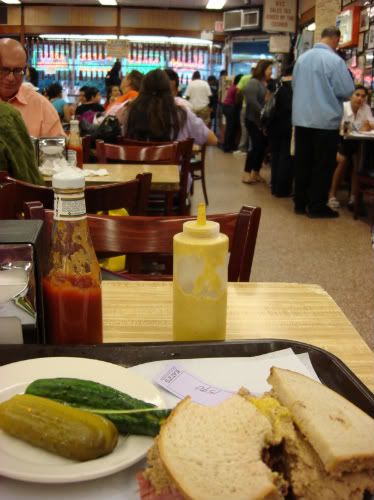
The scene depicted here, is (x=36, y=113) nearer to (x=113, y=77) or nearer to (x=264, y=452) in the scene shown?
(x=264, y=452)

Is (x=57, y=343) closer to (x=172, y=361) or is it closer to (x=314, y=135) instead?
(x=172, y=361)

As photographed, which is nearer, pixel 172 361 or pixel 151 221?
pixel 172 361

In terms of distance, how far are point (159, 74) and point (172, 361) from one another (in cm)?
415

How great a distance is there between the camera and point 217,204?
7.04 meters

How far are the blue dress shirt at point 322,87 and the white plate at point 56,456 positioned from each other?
5453mm

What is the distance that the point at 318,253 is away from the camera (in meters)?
4.87

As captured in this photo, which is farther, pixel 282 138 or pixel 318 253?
pixel 282 138

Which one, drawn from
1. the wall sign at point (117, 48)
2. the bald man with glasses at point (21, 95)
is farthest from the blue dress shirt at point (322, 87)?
the wall sign at point (117, 48)

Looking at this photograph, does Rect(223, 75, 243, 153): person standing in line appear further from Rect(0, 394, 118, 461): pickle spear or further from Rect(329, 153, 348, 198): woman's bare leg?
Rect(0, 394, 118, 461): pickle spear


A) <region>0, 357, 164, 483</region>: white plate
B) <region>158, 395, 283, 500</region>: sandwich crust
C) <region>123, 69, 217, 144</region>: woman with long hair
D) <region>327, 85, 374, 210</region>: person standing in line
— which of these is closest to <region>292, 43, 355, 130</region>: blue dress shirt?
<region>327, 85, 374, 210</region>: person standing in line

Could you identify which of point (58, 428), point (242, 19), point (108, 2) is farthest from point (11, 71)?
point (108, 2)

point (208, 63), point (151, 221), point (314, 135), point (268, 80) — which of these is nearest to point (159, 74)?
point (314, 135)

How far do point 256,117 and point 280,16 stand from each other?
3566mm

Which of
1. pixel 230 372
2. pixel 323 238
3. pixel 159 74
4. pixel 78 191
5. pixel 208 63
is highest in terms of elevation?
pixel 208 63
